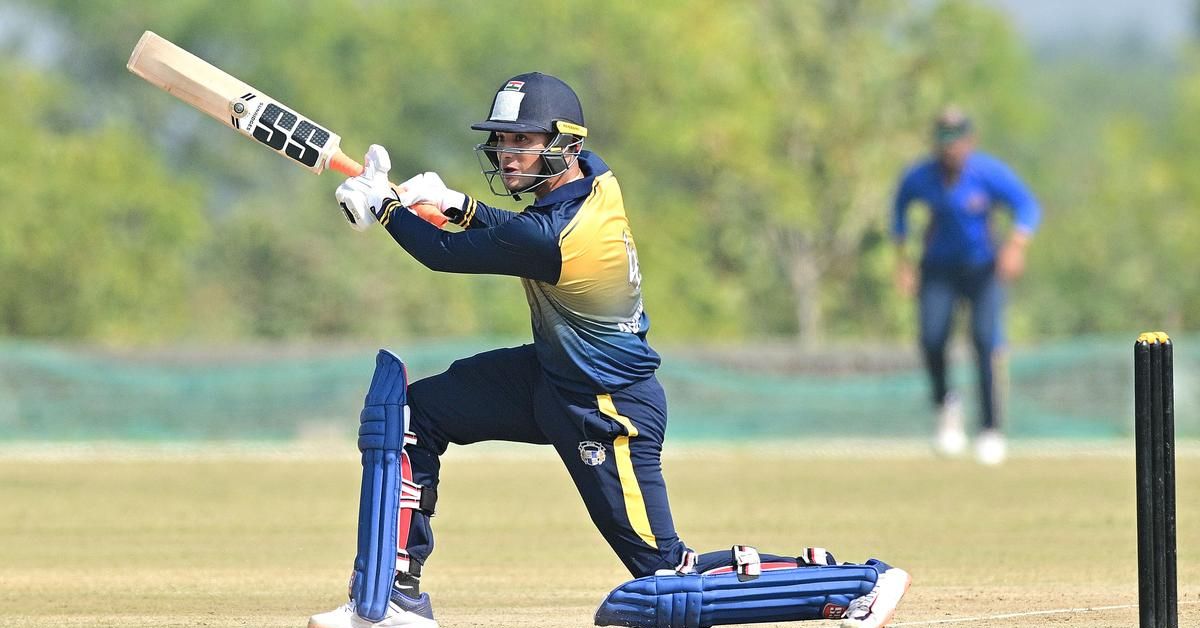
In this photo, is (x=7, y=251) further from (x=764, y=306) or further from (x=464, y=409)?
(x=464, y=409)

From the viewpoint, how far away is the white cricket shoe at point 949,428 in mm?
13242

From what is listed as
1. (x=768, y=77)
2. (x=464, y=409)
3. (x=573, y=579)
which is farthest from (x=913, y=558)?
(x=768, y=77)

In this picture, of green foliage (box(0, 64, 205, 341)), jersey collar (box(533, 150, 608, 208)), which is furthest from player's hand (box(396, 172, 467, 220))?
green foliage (box(0, 64, 205, 341))

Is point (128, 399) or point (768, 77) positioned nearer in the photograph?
point (128, 399)

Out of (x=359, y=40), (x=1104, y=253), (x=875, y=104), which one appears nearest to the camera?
(x=875, y=104)

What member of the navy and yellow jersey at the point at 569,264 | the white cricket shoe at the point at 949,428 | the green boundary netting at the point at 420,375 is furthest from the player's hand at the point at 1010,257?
the navy and yellow jersey at the point at 569,264

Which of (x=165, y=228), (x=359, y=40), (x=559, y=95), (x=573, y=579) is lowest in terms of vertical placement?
(x=573, y=579)

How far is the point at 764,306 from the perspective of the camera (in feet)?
150

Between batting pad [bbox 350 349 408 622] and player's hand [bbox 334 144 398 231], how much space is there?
1.69 feet

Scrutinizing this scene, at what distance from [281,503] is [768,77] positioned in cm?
3377

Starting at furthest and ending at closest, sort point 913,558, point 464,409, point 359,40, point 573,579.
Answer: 1. point 359,40
2. point 913,558
3. point 573,579
4. point 464,409

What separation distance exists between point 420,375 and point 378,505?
11.2m

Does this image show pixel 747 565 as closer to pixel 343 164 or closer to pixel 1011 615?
pixel 1011 615

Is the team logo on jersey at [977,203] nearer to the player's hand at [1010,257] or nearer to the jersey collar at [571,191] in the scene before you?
the player's hand at [1010,257]
